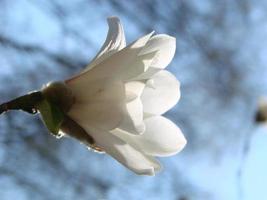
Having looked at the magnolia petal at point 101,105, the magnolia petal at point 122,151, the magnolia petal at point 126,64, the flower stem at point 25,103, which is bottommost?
the flower stem at point 25,103

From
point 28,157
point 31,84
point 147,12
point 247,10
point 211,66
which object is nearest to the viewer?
point 31,84

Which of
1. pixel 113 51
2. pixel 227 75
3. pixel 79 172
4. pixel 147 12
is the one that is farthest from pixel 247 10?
pixel 113 51

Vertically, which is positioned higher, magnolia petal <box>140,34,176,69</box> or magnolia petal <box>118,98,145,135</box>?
magnolia petal <box>140,34,176,69</box>

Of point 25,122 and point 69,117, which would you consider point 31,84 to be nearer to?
point 25,122

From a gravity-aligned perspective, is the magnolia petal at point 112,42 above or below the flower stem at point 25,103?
above
